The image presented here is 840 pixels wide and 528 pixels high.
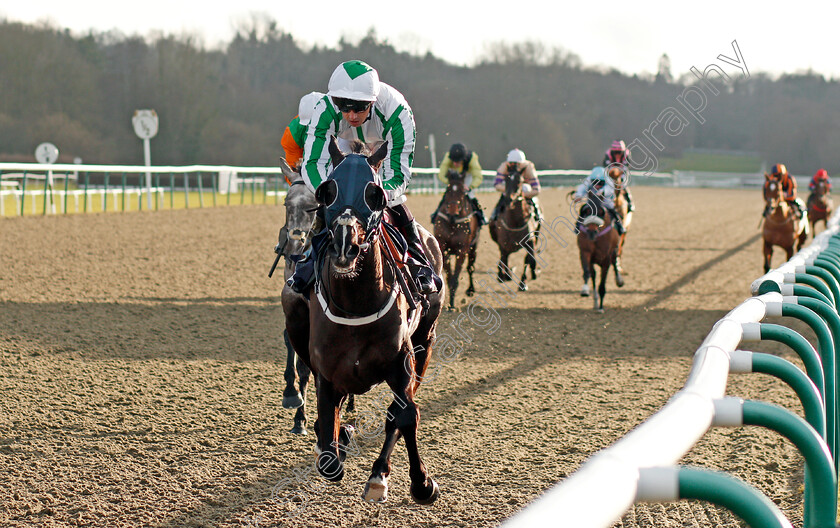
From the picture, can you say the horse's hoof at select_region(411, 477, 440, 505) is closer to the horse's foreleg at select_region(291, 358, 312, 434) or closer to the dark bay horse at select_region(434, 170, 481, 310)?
the horse's foreleg at select_region(291, 358, 312, 434)

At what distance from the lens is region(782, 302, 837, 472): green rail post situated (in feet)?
8.04

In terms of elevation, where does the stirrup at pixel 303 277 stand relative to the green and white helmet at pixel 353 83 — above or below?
below

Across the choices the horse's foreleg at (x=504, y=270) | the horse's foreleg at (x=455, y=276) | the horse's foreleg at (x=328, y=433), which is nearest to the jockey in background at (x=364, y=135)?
the horse's foreleg at (x=328, y=433)

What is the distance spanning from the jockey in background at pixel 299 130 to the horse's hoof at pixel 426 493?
2.40 meters

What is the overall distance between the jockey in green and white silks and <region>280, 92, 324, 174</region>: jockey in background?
100 cm

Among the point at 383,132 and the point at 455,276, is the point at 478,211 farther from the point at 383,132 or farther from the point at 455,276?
the point at 383,132

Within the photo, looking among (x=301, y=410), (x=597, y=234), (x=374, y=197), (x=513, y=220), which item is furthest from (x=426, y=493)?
(x=513, y=220)

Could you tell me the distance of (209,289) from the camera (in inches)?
396

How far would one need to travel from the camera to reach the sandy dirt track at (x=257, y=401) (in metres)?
3.68

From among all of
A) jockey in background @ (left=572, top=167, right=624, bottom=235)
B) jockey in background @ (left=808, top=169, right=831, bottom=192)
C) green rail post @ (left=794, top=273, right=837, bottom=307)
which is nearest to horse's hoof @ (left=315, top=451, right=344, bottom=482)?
green rail post @ (left=794, top=273, right=837, bottom=307)

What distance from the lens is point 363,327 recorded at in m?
3.39

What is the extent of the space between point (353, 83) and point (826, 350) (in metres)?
2.29

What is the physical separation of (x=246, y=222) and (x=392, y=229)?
14.0 m

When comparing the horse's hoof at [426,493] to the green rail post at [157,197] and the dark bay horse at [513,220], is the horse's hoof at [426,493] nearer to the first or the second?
the dark bay horse at [513,220]
